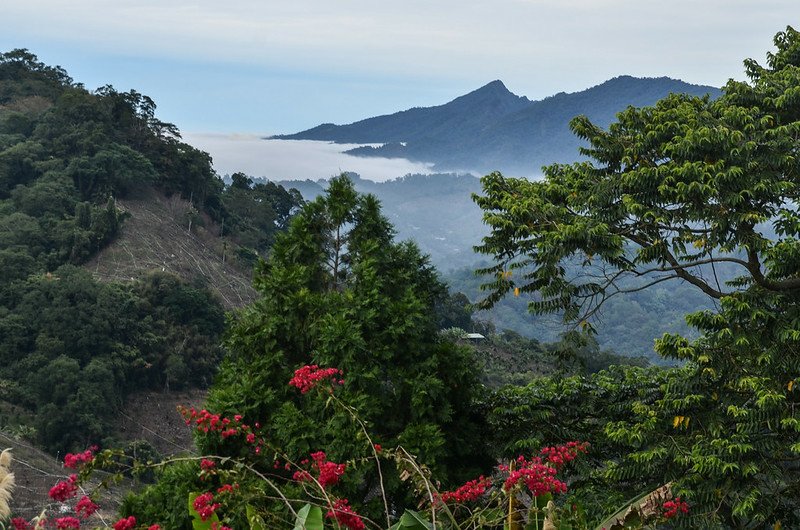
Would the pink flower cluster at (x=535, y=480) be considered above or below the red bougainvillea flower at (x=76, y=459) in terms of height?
below

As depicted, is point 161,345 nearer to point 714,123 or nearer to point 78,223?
point 78,223

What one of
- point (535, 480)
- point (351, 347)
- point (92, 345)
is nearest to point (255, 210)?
point (92, 345)

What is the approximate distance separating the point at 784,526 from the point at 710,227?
2.27m

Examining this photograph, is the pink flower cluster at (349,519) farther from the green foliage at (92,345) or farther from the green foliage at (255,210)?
the green foliage at (255,210)

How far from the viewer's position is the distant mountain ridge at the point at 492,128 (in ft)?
518

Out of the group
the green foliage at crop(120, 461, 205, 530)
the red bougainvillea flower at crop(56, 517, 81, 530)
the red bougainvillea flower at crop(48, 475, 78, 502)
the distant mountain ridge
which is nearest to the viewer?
the red bougainvillea flower at crop(56, 517, 81, 530)

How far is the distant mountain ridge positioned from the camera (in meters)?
158

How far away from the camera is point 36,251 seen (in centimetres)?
2908

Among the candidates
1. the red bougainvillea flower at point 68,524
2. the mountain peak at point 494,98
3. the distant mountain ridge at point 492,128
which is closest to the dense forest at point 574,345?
the red bougainvillea flower at point 68,524

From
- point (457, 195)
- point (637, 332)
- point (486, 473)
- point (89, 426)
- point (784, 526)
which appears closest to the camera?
point (784, 526)

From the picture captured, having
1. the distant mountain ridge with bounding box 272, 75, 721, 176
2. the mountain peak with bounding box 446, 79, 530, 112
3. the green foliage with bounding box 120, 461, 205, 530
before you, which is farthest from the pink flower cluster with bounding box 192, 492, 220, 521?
the mountain peak with bounding box 446, 79, 530, 112

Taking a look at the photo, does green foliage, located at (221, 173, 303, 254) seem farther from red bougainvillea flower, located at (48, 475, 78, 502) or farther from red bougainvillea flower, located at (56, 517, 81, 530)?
red bougainvillea flower, located at (56, 517, 81, 530)

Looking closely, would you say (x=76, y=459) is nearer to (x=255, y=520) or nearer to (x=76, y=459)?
(x=76, y=459)

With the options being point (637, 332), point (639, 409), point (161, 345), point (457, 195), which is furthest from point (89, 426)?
point (457, 195)
